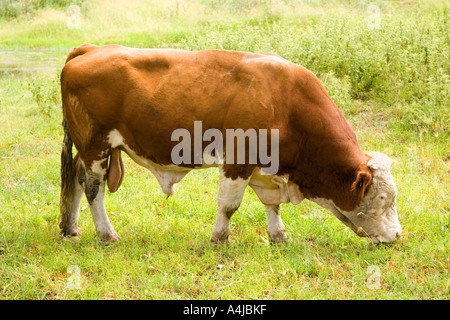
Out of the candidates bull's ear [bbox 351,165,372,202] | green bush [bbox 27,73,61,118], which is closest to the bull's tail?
bull's ear [bbox 351,165,372,202]

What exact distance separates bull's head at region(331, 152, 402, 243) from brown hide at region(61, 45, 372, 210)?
8 cm

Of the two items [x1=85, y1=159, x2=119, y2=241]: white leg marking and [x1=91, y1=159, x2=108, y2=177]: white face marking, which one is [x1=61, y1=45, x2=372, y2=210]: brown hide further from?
[x1=85, y1=159, x2=119, y2=241]: white leg marking

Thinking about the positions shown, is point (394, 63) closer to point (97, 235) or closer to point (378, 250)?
point (378, 250)

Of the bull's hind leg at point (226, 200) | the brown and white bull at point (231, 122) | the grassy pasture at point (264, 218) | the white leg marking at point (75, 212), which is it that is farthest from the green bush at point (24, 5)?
the bull's hind leg at point (226, 200)

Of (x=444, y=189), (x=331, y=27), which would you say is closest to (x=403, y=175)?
(x=444, y=189)

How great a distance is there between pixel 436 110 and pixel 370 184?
351cm

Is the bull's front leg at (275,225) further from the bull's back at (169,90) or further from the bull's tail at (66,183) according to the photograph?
the bull's tail at (66,183)

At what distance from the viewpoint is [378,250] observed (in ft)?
15.9

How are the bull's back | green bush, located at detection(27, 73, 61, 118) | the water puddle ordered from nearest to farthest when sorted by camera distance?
the bull's back, green bush, located at detection(27, 73, 61, 118), the water puddle

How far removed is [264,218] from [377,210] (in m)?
1.37

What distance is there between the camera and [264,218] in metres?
5.79

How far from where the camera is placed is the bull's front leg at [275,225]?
524cm

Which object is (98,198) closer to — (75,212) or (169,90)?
(75,212)

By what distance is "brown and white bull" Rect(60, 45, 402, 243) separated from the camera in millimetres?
4691
